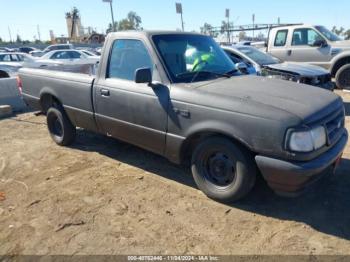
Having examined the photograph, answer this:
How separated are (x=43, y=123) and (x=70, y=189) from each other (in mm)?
4098

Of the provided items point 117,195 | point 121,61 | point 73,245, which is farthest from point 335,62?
point 73,245

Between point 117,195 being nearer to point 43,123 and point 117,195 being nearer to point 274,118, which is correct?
point 274,118

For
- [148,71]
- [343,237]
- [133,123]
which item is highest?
[148,71]

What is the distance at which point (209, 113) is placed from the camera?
11.7 feet

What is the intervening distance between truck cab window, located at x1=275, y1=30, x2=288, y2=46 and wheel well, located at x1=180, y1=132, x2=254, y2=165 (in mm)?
8495

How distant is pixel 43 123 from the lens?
7.95 m

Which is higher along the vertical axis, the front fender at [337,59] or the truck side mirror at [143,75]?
the truck side mirror at [143,75]

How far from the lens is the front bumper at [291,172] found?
3131mm

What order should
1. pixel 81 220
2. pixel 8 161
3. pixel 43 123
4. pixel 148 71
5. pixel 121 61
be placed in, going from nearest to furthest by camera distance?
pixel 81 220, pixel 148 71, pixel 121 61, pixel 8 161, pixel 43 123

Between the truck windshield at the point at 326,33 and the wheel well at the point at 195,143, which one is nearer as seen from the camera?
the wheel well at the point at 195,143

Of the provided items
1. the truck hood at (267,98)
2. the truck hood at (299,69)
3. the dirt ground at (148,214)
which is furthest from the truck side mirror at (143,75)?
the truck hood at (299,69)

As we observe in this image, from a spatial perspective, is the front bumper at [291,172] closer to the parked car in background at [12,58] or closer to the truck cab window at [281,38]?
the truck cab window at [281,38]

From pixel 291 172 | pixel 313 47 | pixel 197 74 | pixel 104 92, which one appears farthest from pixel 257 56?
pixel 291 172

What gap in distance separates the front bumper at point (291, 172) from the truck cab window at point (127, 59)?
1897mm
